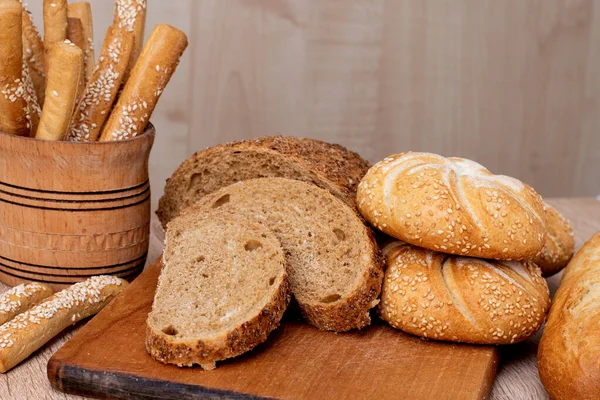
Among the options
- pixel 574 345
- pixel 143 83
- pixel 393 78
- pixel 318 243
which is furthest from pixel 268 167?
pixel 393 78

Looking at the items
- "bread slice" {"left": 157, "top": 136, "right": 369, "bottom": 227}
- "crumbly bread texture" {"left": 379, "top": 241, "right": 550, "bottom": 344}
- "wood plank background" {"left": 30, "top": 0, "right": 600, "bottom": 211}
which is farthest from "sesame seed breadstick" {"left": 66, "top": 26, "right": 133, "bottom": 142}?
"wood plank background" {"left": 30, "top": 0, "right": 600, "bottom": 211}

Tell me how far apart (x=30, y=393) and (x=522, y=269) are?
1.20m

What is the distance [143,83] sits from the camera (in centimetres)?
218

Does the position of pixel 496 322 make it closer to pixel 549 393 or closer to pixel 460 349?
pixel 460 349

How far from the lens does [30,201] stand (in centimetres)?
214

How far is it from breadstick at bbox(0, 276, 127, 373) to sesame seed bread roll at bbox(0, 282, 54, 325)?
0.07 metres

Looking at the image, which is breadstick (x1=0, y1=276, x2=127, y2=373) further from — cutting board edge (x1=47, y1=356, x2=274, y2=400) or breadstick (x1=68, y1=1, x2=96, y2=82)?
breadstick (x1=68, y1=1, x2=96, y2=82)

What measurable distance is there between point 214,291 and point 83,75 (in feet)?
2.50

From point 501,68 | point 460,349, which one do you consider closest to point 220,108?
point 501,68

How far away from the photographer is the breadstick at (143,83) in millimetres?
2170

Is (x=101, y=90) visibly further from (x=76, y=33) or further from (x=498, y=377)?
(x=498, y=377)

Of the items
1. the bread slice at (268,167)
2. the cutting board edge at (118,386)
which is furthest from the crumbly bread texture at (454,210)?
the cutting board edge at (118,386)

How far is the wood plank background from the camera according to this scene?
3.93 meters

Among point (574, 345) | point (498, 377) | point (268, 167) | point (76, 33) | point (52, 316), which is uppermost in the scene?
point (76, 33)
